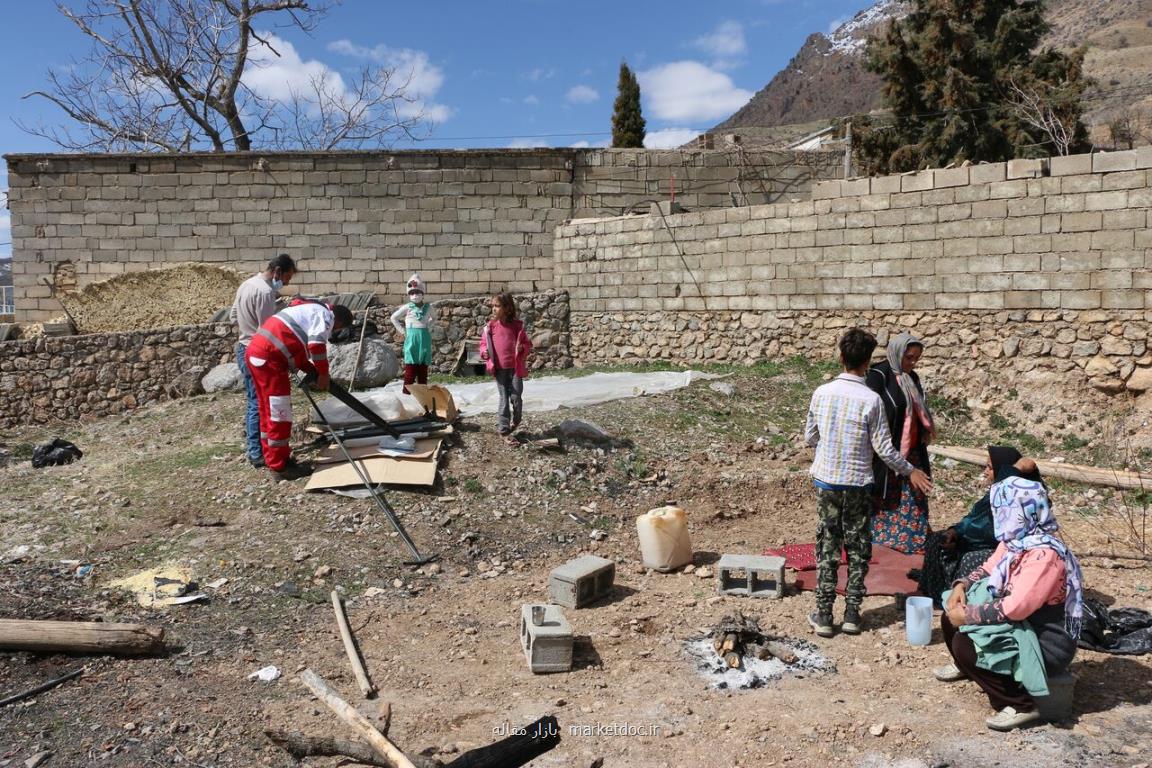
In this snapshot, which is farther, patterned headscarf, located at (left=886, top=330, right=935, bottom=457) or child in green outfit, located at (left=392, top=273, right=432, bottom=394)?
child in green outfit, located at (left=392, top=273, right=432, bottom=394)

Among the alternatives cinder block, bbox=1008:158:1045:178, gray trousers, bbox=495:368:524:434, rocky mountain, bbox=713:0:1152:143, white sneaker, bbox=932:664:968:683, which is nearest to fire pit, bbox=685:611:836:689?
white sneaker, bbox=932:664:968:683

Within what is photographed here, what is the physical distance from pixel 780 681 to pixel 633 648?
0.85 m

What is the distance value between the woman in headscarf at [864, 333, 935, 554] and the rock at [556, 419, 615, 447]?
3406 millimetres

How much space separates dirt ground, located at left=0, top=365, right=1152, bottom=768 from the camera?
3.45 meters

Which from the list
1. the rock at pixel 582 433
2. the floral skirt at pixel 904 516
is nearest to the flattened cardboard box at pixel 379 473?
the rock at pixel 582 433

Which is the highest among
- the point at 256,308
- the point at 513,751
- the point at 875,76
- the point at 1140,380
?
the point at 875,76

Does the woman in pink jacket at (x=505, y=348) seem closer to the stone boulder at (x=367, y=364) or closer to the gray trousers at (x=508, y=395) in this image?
the gray trousers at (x=508, y=395)

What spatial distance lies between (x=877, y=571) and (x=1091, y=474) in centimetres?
329

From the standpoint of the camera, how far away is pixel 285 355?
599cm

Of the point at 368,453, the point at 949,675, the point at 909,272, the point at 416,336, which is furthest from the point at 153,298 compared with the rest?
the point at 949,675

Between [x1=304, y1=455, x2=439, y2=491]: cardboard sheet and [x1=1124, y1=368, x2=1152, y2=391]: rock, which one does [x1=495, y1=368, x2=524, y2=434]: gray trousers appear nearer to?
[x1=304, y1=455, x2=439, y2=491]: cardboard sheet

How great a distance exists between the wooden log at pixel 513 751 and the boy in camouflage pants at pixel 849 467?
196cm

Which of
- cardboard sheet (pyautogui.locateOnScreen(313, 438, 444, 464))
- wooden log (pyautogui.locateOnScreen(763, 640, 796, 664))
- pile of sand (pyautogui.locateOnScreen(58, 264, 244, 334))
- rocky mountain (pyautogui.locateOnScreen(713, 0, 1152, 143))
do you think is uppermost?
rocky mountain (pyautogui.locateOnScreen(713, 0, 1152, 143))

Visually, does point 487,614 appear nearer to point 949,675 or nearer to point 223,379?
point 949,675
